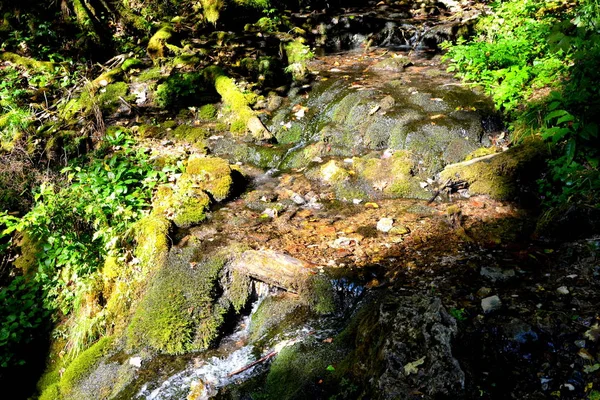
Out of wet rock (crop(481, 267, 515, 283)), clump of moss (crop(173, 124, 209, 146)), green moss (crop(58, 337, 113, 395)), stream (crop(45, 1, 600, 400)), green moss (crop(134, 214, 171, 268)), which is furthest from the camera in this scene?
clump of moss (crop(173, 124, 209, 146))

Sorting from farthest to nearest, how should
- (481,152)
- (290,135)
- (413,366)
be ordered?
(290,135), (481,152), (413,366)

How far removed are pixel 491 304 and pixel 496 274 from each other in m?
0.58

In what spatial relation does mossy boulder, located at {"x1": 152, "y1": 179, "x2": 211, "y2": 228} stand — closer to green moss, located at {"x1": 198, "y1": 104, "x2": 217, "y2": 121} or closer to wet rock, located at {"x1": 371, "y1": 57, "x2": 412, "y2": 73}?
green moss, located at {"x1": 198, "y1": 104, "x2": 217, "y2": 121}

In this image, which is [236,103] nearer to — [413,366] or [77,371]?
[77,371]

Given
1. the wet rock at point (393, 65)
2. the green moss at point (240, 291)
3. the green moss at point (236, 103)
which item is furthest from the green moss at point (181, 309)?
the wet rock at point (393, 65)

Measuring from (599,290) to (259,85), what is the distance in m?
7.27

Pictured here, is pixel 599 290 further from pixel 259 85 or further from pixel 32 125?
pixel 32 125

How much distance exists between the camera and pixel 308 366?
3.18 meters

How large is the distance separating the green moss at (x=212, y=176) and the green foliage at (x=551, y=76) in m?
4.09

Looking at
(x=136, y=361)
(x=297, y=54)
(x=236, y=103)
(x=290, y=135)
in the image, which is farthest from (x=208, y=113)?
(x=136, y=361)

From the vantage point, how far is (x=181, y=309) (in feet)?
13.2

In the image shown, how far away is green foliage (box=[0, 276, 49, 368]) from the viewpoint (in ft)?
15.6

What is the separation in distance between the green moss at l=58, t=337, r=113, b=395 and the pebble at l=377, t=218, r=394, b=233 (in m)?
3.25

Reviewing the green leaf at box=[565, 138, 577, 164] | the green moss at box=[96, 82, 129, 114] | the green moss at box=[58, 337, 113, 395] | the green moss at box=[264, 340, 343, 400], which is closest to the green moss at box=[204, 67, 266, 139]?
the green moss at box=[96, 82, 129, 114]
